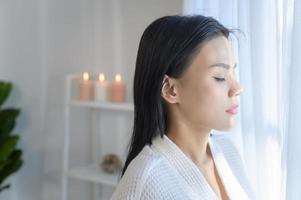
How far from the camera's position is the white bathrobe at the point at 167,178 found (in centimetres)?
84

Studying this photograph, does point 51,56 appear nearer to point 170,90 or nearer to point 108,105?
point 108,105

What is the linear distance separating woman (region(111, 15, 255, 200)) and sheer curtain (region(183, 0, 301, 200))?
0.82 feet

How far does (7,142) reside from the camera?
5.82 ft

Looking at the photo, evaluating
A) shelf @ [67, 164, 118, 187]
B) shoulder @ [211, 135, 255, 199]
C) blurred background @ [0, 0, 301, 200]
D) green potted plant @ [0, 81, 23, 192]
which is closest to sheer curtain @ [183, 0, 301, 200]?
shoulder @ [211, 135, 255, 199]

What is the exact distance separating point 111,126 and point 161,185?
4.10ft

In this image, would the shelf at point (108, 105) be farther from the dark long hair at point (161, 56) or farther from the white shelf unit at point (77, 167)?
the dark long hair at point (161, 56)

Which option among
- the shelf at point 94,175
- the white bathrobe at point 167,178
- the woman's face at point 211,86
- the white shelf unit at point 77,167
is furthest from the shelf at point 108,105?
the woman's face at point 211,86

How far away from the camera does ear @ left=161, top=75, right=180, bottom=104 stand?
905 millimetres

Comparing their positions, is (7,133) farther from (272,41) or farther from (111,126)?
(272,41)

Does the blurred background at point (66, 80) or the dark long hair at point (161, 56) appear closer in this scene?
the dark long hair at point (161, 56)

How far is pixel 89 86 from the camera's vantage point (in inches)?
76.3

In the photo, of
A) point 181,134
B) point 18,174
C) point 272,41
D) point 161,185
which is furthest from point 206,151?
point 18,174

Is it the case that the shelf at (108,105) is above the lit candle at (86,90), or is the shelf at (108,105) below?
below

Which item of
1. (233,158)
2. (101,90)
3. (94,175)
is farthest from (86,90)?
(233,158)
